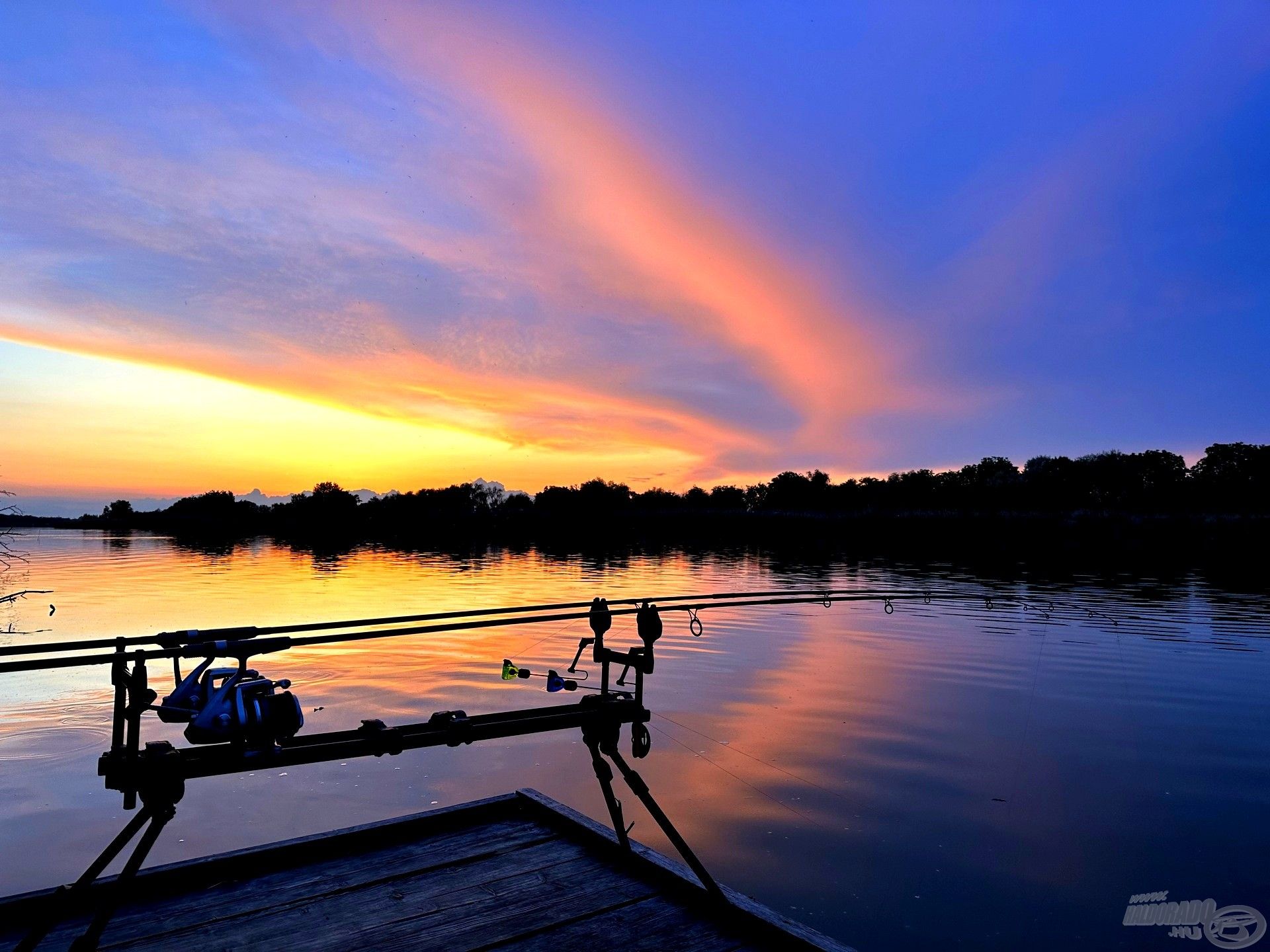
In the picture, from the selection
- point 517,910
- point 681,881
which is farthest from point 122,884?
point 681,881

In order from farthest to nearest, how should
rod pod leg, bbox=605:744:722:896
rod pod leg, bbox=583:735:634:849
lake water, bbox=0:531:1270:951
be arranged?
lake water, bbox=0:531:1270:951 < rod pod leg, bbox=583:735:634:849 < rod pod leg, bbox=605:744:722:896

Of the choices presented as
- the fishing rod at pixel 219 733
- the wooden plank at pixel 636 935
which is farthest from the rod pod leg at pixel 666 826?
the wooden plank at pixel 636 935

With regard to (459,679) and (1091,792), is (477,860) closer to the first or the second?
(1091,792)

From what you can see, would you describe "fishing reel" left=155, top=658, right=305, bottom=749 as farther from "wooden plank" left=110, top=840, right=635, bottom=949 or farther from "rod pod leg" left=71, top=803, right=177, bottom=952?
"wooden plank" left=110, top=840, right=635, bottom=949

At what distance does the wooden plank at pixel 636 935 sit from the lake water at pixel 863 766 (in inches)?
108

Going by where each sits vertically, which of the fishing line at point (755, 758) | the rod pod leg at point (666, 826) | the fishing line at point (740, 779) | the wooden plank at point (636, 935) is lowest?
the fishing line at point (740, 779)

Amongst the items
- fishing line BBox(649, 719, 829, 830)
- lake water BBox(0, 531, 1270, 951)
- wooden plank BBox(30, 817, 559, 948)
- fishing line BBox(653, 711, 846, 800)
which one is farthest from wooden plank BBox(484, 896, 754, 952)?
fishing line BBox(653, 711, 846, 800)

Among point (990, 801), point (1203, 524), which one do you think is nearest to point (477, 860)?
point (990, 801)

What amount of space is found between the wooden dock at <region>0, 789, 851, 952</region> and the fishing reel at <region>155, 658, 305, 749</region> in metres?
1.21

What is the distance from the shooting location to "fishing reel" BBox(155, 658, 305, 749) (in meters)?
3.84

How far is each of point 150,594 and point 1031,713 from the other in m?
35.5

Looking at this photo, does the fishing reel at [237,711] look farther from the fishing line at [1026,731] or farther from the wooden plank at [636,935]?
the fishing line at [1026,731]

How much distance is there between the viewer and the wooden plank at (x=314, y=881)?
4.36 metres

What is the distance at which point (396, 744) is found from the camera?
3951 millimetres
